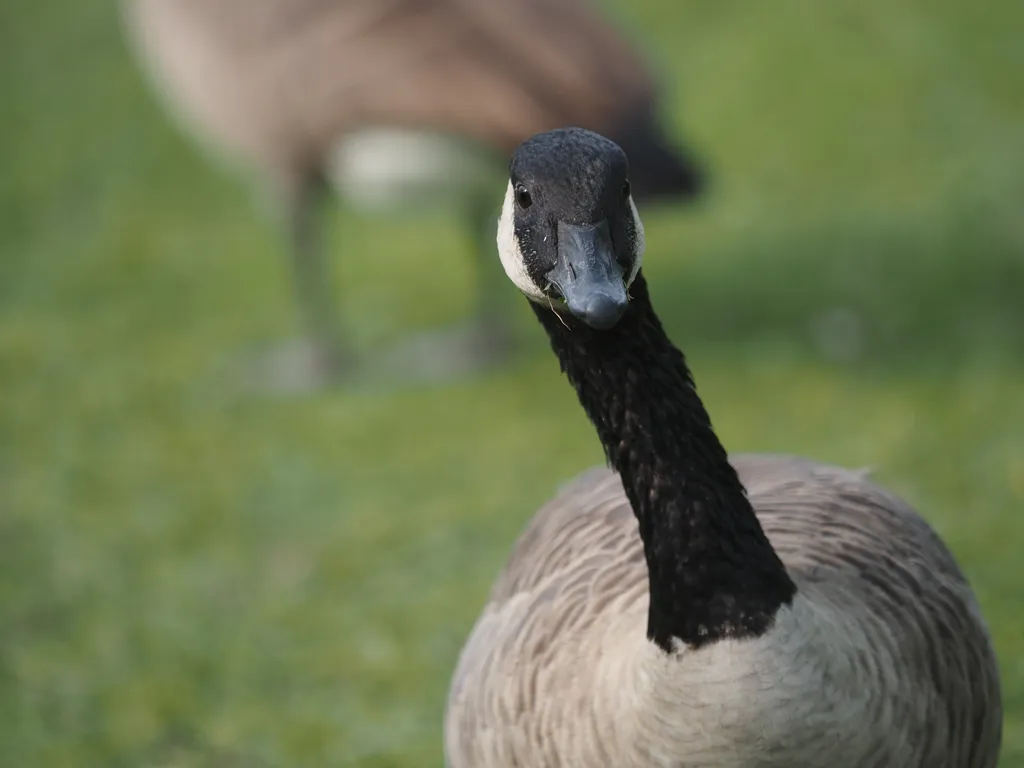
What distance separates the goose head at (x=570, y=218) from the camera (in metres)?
2.65

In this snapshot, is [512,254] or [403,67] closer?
[512,254]

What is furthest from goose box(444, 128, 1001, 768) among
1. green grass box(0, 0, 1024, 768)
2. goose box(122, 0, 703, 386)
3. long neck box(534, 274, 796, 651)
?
goose box(122, 0, 703, 386)

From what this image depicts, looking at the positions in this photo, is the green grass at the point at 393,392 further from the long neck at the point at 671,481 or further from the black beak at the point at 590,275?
the black beak at the point at 590,275

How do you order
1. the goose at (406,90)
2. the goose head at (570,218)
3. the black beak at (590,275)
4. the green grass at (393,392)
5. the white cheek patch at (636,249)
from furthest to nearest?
the goose at (406,90) < the green grass at (393,392) < the white cheek patch at (636,249) < the goose head at (570,218) < the black beak at (590,275)

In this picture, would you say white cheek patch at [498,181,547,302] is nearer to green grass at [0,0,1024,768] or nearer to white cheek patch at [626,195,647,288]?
white cheek patch at [626,195,647,288]

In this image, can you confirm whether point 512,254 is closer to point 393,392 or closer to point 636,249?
point 636,249

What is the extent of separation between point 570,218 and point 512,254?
0.19 meters

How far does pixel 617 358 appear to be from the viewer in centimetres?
296

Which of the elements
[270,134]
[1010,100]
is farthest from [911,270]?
[270,134]

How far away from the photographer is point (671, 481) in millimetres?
2934

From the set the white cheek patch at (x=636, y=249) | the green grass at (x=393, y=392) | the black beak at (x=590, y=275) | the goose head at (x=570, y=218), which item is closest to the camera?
the black beak at (x=590, y=275)

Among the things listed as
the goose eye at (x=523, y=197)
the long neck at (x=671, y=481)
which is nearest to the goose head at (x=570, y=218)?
the goose eye at (x=523, y=197)

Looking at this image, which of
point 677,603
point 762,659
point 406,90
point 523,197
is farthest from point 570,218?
point 406,90

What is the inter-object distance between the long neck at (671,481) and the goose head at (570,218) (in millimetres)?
167
